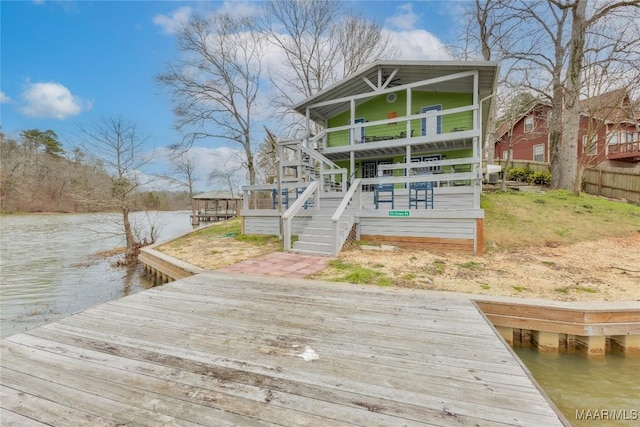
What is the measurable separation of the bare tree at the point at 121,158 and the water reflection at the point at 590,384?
13603 mm

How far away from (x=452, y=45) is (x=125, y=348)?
885 inches

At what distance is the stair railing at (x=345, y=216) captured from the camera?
7.36 metres

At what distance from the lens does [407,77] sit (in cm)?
1197

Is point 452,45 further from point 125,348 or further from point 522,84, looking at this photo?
point 125,348

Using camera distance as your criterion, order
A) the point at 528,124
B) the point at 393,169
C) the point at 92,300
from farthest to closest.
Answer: the point at 528,124 → the point at 393,169 → the point at 92,300

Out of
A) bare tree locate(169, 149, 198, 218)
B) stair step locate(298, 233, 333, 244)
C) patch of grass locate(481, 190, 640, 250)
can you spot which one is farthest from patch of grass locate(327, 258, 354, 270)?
bare tree locate(169, 149, 198, 218)

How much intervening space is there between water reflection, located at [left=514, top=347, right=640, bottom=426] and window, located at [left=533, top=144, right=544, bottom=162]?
2740 cm

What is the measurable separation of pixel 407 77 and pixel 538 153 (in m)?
Answer: 20.7

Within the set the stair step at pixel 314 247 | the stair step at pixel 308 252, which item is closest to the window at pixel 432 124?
the stair step at pixel 314 247

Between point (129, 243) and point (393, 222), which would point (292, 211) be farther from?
point (129, 243)

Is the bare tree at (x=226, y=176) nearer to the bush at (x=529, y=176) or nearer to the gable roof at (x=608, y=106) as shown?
the bush at (x=529, y=176)

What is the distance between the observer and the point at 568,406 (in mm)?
2734

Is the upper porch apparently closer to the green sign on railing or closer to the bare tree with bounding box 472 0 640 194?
the bare tree with bounding box 472 0 640 194

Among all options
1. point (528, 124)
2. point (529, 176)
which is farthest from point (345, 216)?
point (528, 124)
